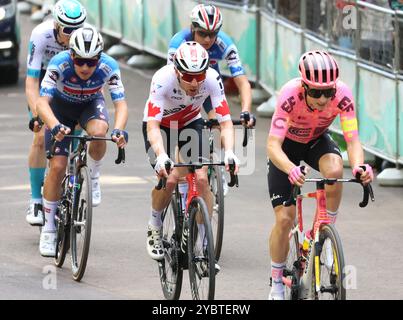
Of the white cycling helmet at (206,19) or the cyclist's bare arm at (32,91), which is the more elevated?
the white cycling helmet at (206,19)

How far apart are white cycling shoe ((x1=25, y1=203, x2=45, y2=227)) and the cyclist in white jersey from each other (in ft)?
5.46

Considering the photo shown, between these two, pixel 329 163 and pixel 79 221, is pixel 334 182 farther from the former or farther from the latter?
pixel 79 221

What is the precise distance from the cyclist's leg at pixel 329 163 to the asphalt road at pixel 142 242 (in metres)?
0.85

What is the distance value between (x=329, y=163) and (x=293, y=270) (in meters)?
0.74

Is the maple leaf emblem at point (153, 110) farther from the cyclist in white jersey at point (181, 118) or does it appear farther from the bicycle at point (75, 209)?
the bicycle at point (75, 209)

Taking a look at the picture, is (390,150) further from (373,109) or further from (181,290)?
(181,290)

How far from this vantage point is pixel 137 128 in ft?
58.9

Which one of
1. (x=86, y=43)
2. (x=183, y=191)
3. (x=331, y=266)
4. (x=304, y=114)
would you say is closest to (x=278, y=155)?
(x=304, y=114)

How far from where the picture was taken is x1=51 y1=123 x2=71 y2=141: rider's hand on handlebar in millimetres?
10180

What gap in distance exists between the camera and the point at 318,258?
8.47 m

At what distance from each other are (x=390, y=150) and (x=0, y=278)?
523 cm

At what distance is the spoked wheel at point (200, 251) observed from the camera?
8.94m

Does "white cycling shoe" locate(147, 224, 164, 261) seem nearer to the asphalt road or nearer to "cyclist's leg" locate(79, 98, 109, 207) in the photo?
the asphalt road

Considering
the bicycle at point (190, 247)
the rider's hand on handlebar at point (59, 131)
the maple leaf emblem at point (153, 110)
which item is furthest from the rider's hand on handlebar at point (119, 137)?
the bicycle at point (190, 247)
